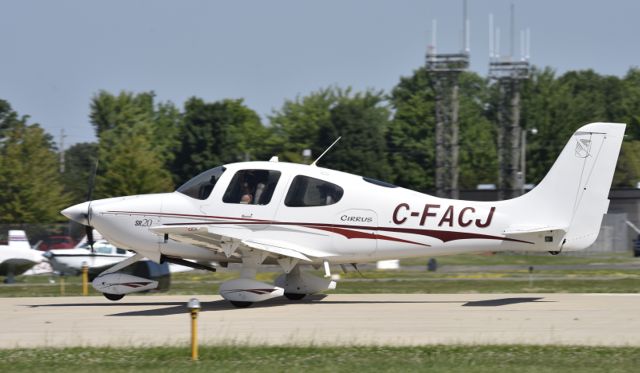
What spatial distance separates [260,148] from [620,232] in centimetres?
5116

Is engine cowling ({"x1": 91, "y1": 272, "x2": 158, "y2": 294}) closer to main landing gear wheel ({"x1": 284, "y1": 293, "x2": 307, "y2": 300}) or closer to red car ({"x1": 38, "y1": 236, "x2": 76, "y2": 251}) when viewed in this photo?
main landing gear wheel ({"x1": 284, "y1": 293, "x2": 307, "y2": 300})

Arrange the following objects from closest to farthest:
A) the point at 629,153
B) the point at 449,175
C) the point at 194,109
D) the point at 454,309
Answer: the point at 454,309 → the point at 449,175 → the point at 629,153 → the point at 194,109

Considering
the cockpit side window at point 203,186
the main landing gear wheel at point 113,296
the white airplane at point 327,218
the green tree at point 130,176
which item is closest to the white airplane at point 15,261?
the main landing gear wheel at point 113,296

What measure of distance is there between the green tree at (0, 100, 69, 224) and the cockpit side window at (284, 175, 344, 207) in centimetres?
4642

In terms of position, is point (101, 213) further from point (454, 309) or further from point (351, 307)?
point (454, 309)

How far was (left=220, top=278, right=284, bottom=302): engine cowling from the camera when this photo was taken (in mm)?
16359

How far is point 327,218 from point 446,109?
144ft

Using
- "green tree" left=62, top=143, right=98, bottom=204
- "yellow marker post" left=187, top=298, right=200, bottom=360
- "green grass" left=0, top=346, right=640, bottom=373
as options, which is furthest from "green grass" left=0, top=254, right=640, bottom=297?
"green tree" left=62, top=143, right=98, bottom=204

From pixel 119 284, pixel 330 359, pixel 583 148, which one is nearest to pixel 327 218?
pixel 119 284

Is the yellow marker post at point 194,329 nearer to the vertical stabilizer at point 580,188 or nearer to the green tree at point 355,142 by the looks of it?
the vertical stabilizer at point 580,188

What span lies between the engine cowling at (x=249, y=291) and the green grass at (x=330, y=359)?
4.30 meters

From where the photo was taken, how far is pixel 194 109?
314 feet

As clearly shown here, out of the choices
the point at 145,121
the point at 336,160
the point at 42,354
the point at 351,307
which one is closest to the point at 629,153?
the point at 336,160

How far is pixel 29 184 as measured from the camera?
2405 inches
